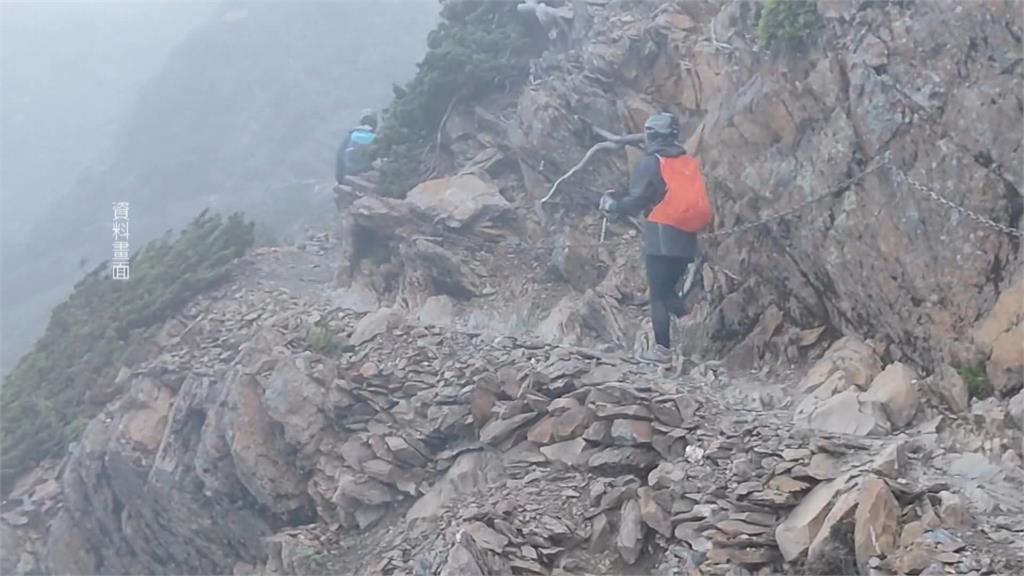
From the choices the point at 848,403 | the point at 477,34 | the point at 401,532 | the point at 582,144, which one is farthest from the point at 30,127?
the point at 848,403

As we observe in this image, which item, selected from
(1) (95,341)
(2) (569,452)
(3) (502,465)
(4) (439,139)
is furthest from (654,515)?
(1) (95,341)

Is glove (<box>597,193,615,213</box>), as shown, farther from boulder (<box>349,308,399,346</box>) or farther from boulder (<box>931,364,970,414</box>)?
boulder (<box>931,364,970,414</box>)

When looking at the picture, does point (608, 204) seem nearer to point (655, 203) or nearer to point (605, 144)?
point (655, 203)

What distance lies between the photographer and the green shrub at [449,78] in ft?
53.2

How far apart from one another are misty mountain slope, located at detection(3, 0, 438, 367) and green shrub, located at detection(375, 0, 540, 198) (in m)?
13.5

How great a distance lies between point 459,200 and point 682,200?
187 inches

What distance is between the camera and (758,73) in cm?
1091

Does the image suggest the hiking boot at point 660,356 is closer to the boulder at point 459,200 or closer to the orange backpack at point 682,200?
the orange backpack at point 682,200

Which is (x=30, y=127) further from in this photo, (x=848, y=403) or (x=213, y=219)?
(x=848, y=403)

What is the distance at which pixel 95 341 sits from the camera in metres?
17.8

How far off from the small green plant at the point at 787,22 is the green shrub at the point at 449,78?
19.7ft

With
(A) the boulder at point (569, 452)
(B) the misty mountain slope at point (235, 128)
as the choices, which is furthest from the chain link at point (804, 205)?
(B) the misty mountain slope at point (235, 128)

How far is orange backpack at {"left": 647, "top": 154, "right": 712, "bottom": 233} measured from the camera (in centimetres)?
1046

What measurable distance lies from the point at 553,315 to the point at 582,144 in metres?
2.66
